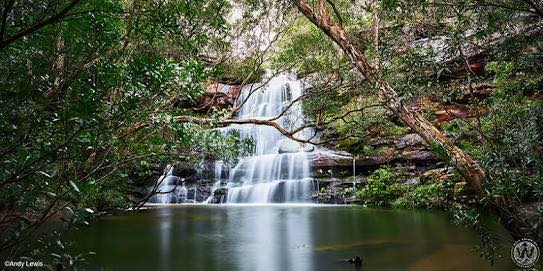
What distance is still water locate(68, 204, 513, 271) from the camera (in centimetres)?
697

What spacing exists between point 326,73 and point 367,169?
680 centimetres

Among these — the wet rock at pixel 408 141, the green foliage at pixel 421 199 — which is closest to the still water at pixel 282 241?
the green foliage at pixel 421 199

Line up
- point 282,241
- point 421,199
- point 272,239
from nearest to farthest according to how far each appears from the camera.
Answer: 1. point 282,241
2. point 272,239
3. point 421,199

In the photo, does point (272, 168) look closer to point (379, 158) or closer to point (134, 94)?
point (379, 158)

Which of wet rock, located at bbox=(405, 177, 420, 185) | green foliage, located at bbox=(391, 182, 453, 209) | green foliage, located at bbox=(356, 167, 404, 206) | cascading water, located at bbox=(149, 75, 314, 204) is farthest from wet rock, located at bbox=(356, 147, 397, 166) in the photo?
cascading water, located at bbox=(149, 75, 314, 204)

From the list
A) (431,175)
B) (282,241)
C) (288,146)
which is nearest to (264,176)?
(288,146)

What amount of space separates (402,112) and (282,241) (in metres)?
4.53

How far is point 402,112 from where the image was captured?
19.2ft

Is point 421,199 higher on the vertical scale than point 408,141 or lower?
lower

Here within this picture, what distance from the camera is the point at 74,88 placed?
2.84 m

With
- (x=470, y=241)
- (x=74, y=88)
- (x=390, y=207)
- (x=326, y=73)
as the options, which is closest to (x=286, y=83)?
(x=390, y=207)

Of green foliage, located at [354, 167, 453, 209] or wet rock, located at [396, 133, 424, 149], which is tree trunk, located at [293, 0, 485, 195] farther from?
wet rock, located at [396, 133, 424, 149]

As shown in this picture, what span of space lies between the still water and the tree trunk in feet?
4.93

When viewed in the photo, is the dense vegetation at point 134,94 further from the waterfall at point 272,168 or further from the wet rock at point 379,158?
the waterfall at point 272,168
